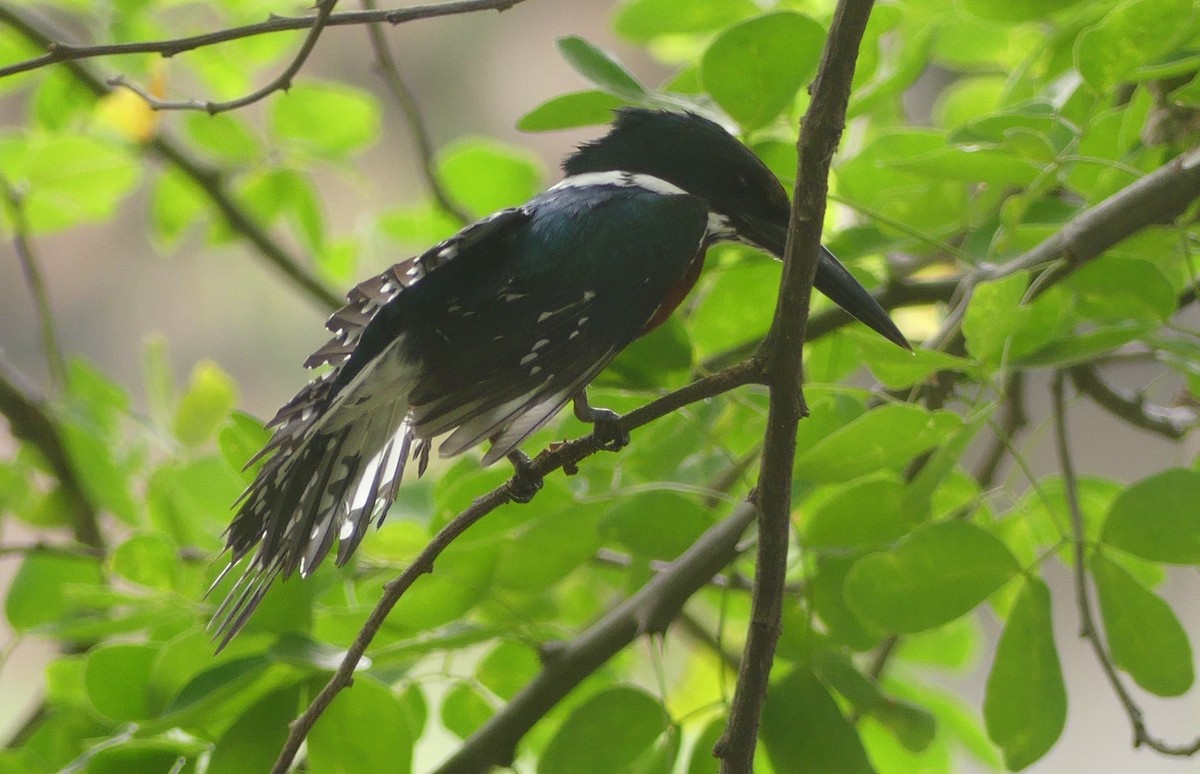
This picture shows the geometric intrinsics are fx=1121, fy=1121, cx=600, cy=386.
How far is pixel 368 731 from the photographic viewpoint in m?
0.64

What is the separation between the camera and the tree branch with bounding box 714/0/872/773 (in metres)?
0.49

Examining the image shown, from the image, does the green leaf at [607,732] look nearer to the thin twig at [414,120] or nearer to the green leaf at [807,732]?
the green leaf at [807,732]

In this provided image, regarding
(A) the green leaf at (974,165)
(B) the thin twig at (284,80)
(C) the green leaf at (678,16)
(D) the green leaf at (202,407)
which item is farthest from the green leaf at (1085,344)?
Result: (D) the green leaf at (202,407)

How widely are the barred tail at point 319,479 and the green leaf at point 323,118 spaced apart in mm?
480

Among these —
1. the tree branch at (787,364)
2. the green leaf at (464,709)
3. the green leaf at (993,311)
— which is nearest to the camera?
the tree branch at (787,364)

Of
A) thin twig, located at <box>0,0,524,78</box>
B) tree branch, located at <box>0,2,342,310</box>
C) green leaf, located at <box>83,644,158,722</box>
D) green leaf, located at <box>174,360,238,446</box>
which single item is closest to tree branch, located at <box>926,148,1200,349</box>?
thin twig, located at <box>0,0,524,78</box>

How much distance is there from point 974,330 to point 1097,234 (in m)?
0.13

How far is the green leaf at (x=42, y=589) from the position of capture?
0.91 metres

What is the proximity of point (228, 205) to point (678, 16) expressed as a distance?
1.97ft

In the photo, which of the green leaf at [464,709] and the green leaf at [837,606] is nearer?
the green leaf at [837,606]

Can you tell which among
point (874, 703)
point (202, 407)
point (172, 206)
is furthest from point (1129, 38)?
point (172, 206)

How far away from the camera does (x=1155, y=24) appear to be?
0.61 metres

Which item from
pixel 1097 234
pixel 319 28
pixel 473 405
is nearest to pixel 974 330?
pixel 1097 234

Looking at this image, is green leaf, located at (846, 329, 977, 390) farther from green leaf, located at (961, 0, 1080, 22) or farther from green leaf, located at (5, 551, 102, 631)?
green leaf, located at (5, 551, 102, 631)
